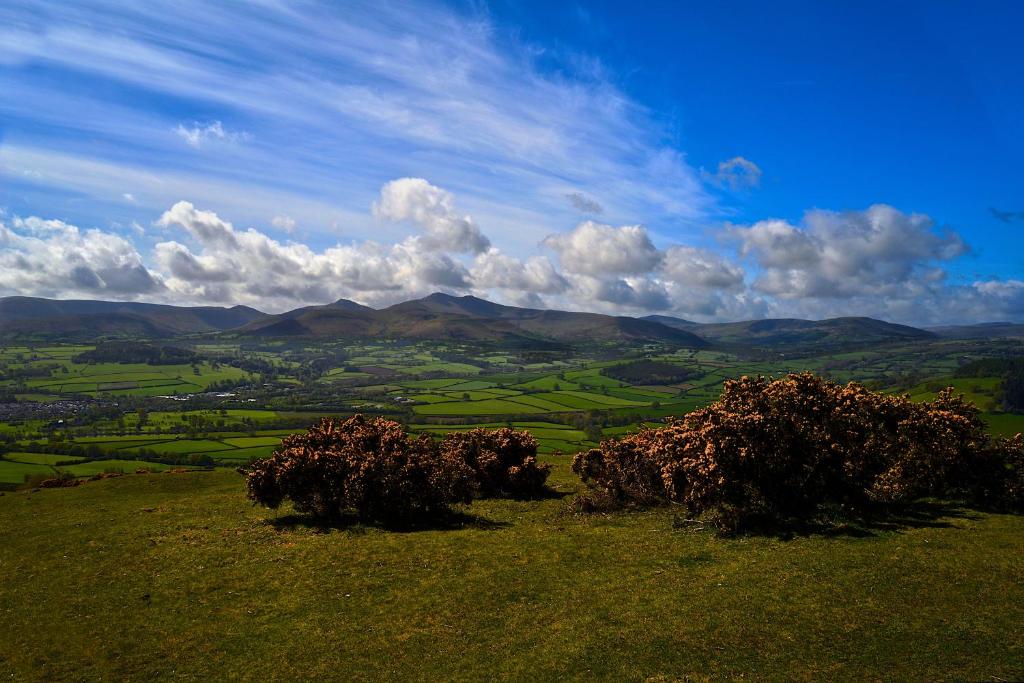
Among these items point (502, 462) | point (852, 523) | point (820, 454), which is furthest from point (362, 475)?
point (852, 523)

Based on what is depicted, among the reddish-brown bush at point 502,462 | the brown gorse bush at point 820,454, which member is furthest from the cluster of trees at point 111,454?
the brown gorse bush at point 820,454

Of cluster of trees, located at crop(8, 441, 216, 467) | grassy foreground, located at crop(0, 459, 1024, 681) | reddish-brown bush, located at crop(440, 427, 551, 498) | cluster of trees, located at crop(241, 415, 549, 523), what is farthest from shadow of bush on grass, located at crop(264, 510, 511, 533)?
cluster of trees, located at crop(8, 441, 216, 467)

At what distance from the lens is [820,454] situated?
31062mm

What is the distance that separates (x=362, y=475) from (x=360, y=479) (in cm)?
31

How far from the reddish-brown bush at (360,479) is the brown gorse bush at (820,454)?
15.7 metres

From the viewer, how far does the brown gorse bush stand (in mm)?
30641

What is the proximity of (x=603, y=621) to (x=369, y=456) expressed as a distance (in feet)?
64.1

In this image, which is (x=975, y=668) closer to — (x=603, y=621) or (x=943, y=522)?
(x=603, y=621)

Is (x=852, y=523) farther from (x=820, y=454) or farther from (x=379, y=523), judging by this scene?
(x=379, y=523)

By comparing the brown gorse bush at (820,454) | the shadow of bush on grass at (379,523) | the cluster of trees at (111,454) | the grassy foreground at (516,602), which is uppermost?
the brown gorse bush at (820,454)

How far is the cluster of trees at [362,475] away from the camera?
35.2 meters

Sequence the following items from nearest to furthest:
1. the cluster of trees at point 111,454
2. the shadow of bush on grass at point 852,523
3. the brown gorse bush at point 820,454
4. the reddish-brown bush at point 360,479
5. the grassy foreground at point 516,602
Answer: the grassy foreground at point 516,602 → the shadow of bush on grass at point 852,523 → the brown gorse bush at point 820,454 → the reddish-brown bush at point 360,479 → the cluster of trees at point 111,454

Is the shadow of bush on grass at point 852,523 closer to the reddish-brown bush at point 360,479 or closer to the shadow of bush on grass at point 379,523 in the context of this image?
the shadow of bush on grass at point 379,523

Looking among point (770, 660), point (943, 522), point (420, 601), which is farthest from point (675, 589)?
point (943, 522)
